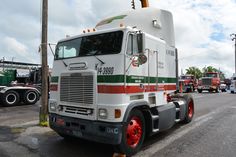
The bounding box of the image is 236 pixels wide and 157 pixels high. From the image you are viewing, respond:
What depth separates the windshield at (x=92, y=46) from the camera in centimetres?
511

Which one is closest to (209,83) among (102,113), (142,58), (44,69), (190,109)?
(190,109)

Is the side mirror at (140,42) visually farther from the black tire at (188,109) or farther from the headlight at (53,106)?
the black tire at (188,109)

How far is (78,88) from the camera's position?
5277 mm

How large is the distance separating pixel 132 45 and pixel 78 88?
1.49 meters

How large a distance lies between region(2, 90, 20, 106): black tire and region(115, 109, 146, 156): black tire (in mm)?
10652

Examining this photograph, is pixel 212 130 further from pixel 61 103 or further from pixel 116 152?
pixel 61 103

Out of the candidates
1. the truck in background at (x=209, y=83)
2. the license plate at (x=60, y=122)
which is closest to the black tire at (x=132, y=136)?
the license plate at (x=60, y=122)

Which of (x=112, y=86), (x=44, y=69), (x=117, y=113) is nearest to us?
(x=117, y=113)

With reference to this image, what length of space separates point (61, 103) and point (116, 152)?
67.2 inches

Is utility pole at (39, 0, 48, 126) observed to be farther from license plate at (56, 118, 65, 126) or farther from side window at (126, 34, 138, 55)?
side window at (126, 34, 138, 55)

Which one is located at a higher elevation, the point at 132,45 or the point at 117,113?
the point at 132,45

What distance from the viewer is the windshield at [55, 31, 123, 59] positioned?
5105mm

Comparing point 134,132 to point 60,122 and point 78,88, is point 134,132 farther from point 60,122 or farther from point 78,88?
point 60,122

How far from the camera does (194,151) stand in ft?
18.0
